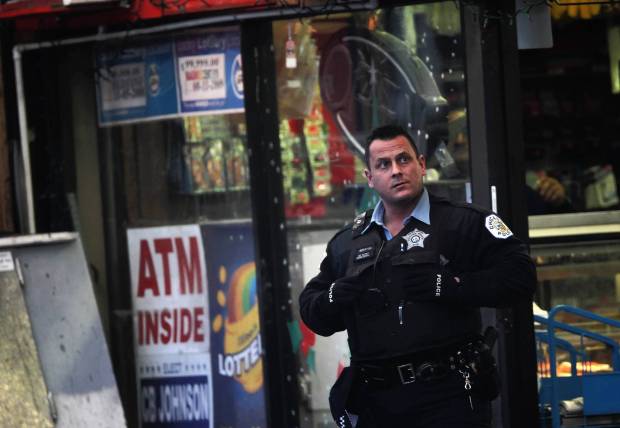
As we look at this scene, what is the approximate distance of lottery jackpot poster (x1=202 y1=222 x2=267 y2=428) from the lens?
7.24 m

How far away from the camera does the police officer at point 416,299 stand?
4.56 metres

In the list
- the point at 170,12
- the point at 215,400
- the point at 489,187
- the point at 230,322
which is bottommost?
the point at 215,400

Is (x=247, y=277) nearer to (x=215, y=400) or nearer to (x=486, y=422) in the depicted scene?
(x=215, y=400)

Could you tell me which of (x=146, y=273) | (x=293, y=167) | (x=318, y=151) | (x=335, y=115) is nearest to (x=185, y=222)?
(x=146, y=273)

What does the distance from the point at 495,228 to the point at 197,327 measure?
3.15m

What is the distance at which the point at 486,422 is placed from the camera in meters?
4.67

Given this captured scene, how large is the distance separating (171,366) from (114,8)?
2.16 meters

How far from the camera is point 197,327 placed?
7.46m

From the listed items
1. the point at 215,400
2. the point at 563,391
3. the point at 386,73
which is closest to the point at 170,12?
the point at 386,73

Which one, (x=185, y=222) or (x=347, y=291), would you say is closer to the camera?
(x=347, y=291)

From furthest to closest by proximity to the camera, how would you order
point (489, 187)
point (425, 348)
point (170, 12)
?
1. point (170, 12)
2. point (489, 187)
3. point (425, 348)

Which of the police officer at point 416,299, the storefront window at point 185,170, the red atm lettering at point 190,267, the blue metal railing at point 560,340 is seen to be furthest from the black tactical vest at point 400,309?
the red atm lettering at point 190,267

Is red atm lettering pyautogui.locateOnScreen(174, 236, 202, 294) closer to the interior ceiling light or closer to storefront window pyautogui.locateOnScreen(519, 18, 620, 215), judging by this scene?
the interior ceiling light

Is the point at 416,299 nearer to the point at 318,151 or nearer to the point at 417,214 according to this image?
the point at 417,214
